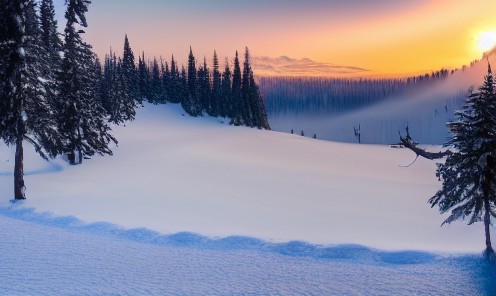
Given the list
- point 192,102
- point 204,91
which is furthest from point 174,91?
point 192,102

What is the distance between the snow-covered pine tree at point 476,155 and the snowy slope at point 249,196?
62.2 inches

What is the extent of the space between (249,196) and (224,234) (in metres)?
9.20

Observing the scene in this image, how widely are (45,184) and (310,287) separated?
19.1 m

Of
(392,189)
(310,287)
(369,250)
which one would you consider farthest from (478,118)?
(392,189)

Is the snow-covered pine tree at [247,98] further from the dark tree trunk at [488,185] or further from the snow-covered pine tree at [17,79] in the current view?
the dark tree trunk at [488,185]

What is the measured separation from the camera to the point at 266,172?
93.5 feet

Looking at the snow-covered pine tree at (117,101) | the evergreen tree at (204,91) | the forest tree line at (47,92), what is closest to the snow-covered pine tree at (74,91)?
the forest tree line at (47,92)

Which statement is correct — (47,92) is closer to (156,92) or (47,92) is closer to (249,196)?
(249,196)

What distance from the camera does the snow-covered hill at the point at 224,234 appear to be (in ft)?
25.7

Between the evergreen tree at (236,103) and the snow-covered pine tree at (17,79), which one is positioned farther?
the evergreen tree at (236,103)

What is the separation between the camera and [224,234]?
11094 millimetres

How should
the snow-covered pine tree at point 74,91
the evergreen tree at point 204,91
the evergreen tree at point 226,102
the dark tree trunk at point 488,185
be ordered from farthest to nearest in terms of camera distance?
the evergreen tree at point 204,91
the evergreen tree at point 226,102
the snow-covered pine tree at point 74,91
the dark tree trunk at point 488,185

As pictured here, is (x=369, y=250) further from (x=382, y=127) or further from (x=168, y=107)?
(x=382, y=127)

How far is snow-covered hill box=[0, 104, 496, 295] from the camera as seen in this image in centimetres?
782
